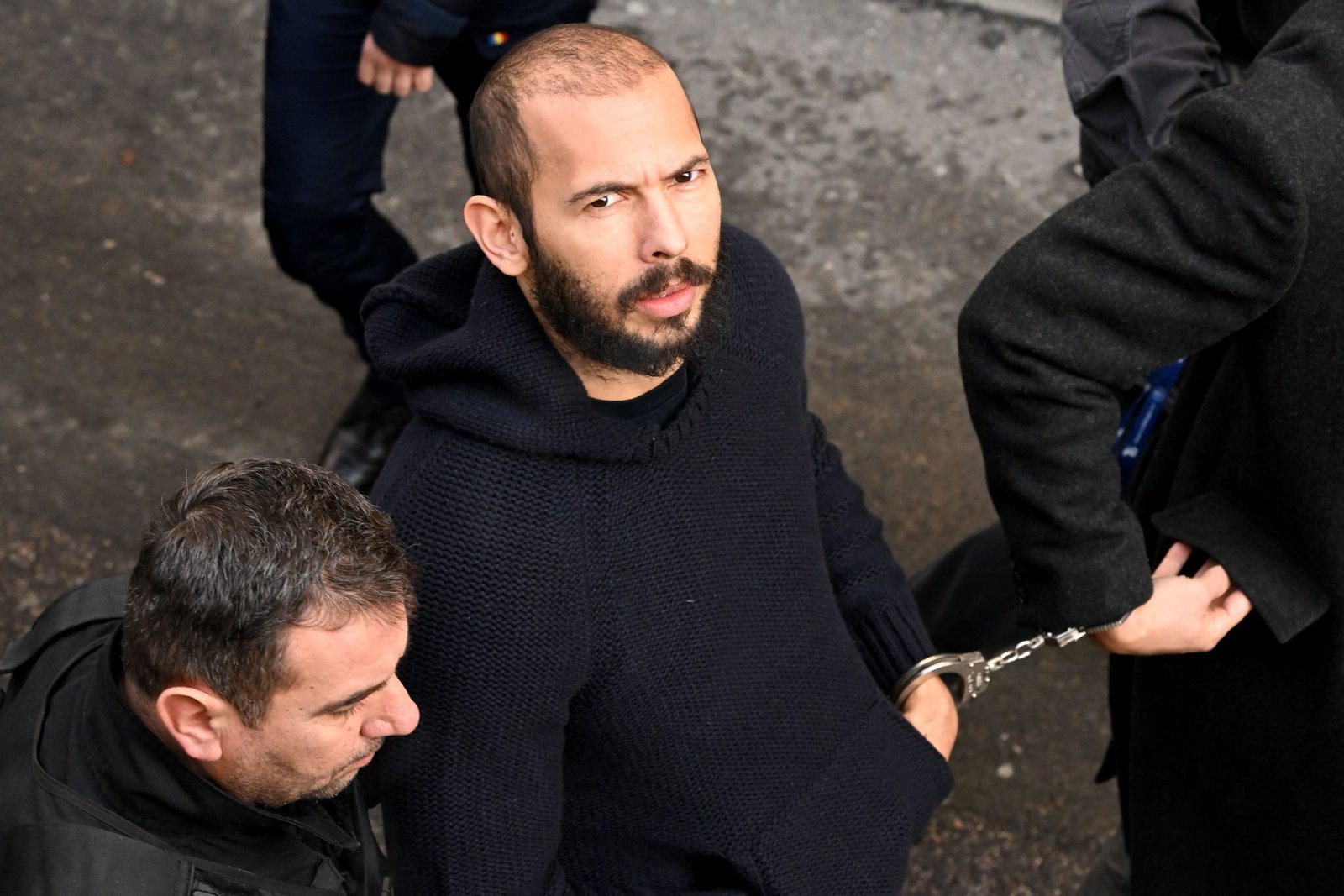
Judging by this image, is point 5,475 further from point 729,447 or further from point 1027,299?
point 1027,299

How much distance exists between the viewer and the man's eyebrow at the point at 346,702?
5.60 feet

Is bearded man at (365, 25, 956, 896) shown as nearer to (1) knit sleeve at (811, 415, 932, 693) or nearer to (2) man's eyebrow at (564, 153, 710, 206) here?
(2) man's eyebrow at (564, 153, 710, 206)

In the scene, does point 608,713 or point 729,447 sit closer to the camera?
point 608,713

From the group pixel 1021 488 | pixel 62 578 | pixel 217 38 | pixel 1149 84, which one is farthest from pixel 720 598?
pixel 217 38

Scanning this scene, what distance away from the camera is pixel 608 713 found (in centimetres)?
195

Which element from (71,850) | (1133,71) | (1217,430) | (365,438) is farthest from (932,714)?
(365,438)

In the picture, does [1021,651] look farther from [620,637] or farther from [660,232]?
[660,232]

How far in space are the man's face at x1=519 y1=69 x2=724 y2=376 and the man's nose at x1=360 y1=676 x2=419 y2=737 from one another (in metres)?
0.48

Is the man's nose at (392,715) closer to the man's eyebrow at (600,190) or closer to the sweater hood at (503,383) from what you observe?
the sweater hood at (503,383)

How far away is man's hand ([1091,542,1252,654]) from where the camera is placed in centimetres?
210

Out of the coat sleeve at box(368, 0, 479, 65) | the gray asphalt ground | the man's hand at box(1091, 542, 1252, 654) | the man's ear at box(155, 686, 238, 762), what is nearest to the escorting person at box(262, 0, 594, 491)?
the coat sleeve at box(368, 0, 479, 65)

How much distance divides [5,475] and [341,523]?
8.49 ft

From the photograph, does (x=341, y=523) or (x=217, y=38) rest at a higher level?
(x=341, y=523)

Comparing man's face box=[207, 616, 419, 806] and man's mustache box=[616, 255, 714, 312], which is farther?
man's mustache box=[616, 255, 714, 312]
